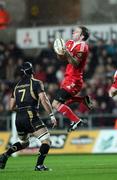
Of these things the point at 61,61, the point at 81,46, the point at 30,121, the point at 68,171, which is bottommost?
the point at 68,171

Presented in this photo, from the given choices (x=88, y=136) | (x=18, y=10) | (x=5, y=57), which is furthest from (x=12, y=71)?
(x=88, y=136)

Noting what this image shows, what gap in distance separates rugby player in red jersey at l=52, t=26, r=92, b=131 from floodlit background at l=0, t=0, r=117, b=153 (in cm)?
582

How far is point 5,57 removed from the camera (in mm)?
31859

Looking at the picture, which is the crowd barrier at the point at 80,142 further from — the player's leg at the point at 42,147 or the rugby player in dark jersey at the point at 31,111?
the player's leg at the point at 42,147

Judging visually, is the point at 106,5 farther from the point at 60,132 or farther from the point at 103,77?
the point at 60,132

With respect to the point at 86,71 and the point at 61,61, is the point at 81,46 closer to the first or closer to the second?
the point at 61,61

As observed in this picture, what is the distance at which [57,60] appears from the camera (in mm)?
32000

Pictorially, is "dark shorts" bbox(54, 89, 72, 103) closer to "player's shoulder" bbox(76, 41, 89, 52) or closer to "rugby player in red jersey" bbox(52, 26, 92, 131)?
"rugby player in red jersey" bbox(52, 26, 92, 131)

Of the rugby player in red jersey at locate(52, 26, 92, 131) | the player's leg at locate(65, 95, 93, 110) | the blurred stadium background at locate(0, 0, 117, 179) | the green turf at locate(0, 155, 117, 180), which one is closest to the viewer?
the green turf at locate(0, 155, 117, 180)

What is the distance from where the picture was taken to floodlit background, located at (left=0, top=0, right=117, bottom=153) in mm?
27416

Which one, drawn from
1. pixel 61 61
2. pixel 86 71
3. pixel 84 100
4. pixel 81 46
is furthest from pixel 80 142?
pixel 81 46

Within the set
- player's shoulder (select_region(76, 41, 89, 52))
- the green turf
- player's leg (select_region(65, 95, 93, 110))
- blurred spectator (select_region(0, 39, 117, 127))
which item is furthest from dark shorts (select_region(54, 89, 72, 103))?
blurred spectator (select_region(0, 39, 117, 127))

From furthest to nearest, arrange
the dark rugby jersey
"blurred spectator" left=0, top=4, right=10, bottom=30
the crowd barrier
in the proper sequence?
"blurred spectator" left=0, top=4, right=10, bottom=30 < the crowd barrier < the dark rugby jersey

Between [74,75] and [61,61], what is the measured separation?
32.0 ft
